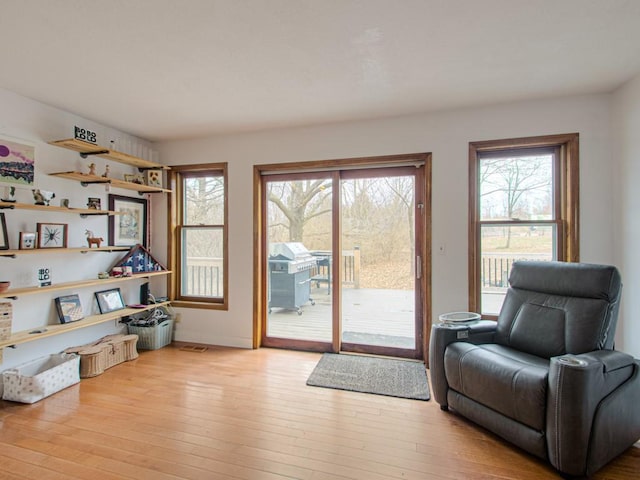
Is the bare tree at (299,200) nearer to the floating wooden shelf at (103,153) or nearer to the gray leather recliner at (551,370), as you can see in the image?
the floating wooden shelf at (103,153)

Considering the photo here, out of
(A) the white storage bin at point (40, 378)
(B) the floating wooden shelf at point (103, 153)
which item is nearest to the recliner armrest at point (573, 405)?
(A) the white storage bin at point (40, 378)

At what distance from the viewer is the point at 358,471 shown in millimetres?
1834

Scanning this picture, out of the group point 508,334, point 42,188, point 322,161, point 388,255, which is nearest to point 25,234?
point 42,188

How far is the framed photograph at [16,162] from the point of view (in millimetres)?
2709

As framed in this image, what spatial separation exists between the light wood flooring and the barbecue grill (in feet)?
3.54

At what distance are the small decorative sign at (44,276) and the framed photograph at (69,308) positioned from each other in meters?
0.22

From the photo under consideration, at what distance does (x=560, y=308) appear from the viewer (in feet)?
7.71

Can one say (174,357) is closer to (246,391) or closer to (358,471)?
(246,391)

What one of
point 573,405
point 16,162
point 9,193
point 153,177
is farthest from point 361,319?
point 16,162

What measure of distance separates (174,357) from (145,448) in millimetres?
1675

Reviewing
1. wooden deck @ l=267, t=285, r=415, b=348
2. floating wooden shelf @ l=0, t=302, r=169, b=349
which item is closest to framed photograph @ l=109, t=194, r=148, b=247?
floating wooden shelf @ l=0, t=302, r=169, b=349

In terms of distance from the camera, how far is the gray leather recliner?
174 cm

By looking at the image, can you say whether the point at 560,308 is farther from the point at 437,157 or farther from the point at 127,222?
the point at 127,222

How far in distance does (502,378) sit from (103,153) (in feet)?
13.6
